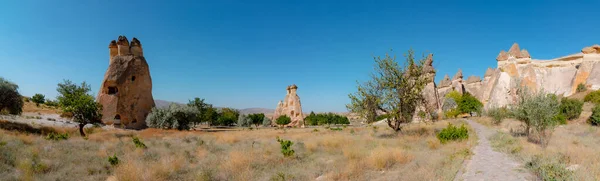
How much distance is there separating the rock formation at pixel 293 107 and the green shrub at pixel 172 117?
19780 mm

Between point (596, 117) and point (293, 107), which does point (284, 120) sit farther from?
point (596, 117)

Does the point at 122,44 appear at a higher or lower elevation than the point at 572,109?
higher

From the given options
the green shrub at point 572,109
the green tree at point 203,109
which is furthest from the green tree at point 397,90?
the green tree at point 203,109

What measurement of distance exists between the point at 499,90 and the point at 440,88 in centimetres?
2737

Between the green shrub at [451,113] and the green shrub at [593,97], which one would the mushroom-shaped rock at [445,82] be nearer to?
the green shrub at [451,113]

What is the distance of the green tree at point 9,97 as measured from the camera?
20844 millimetres

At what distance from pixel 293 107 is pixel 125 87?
87.1 feet

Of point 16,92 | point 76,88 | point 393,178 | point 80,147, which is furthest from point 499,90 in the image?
point 16,92

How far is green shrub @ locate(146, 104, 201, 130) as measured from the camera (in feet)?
96.7

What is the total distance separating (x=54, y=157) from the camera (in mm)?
10031

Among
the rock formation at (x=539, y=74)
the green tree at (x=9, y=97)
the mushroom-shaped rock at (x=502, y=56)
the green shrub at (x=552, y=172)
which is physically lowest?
the green shrub at (x=552, y=172)

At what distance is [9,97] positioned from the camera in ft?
69.7

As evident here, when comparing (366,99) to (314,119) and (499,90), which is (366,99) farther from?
(314,119)

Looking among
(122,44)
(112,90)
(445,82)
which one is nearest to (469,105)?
(445,82)
